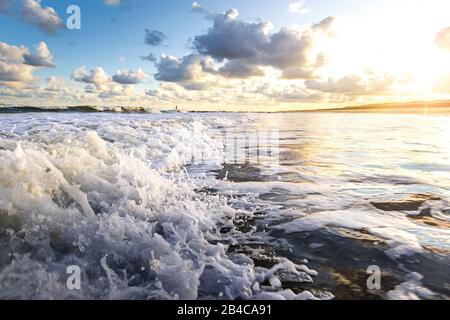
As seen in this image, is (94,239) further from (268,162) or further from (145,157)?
(268,162)

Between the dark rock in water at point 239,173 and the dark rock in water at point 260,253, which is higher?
the dark rock in water at point 239,173

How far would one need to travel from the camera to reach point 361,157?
12141 mm

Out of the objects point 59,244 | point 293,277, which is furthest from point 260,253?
point 59,244

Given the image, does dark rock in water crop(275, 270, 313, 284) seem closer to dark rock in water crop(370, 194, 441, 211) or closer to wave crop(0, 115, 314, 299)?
wave crop(0, 115, 314, 299)

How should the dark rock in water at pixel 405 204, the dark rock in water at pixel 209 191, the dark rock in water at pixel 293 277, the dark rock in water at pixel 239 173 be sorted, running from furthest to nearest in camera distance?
the dark rock in water at pixel 239 173, the dark rock in water at pixel 209 191, the dark rock in water at pixel 405 204, the dark rock in water at pixel 293 277

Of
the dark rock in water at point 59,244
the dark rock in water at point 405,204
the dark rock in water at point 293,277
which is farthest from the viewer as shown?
the dark rock in water at point 405,204

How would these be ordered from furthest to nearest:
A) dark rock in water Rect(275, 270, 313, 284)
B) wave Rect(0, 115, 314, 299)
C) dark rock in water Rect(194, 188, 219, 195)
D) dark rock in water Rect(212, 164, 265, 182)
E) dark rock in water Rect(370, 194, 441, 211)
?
dark rock in water Rect(212, 164, 265, 182) → dark rock in water Rect(194, 188, 219, 195) → dark rock in water Rect(370, 194, 441, 211) → dark rock in water Rect(275, 270, 313, 284) → wave Rect(0, 115, 314, 299)

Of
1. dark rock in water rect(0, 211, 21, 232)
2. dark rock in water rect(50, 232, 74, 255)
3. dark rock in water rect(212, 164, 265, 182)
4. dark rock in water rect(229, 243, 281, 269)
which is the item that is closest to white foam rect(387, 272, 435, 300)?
dark rock in water rect(229, 243, 281, 269)

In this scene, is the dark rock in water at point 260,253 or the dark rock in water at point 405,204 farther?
the dark rock in water at point 405,204

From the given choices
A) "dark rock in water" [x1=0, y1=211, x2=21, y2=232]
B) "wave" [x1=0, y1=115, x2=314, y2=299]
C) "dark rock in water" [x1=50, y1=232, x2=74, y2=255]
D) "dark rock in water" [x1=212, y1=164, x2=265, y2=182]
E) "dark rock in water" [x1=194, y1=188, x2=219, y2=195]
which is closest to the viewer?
"wave" [x1=0, y1=115, x2=314, y2=299]

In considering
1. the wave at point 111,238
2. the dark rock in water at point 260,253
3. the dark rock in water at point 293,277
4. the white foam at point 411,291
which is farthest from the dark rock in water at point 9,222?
the white foam at point 411,291

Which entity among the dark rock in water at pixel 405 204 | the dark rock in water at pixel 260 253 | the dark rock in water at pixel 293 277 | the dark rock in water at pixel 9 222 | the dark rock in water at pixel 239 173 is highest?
the dark rock in water at pixel 9 222

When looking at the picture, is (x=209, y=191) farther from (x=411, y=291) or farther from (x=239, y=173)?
(x=411, y=291)

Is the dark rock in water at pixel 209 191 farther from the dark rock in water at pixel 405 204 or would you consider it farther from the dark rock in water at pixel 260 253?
the dark rock in water at pixel 405 204
